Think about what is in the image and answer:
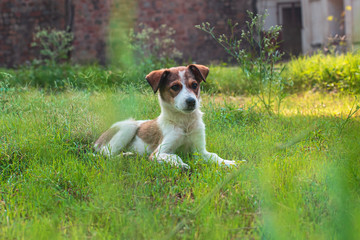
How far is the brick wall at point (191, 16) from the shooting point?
1344cm

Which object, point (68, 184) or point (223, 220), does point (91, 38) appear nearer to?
point (68, 184)

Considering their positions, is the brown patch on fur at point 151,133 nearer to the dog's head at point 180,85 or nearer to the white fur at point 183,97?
the dog's head at point 180,85

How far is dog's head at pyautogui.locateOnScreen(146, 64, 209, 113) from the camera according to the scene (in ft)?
12.1

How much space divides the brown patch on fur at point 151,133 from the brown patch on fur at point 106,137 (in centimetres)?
29

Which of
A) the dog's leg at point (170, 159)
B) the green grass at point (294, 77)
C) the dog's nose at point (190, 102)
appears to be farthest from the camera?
the green grass at point (294, 77)

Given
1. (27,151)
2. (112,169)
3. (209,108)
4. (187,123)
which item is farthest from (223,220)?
(209,108)

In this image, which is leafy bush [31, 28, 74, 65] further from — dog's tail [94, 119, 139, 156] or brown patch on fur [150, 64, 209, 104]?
brown patch on fur [150, 64, 209, 104]

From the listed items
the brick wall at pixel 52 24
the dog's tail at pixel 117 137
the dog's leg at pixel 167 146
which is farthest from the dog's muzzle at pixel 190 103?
the brick wall at pixel 52 24

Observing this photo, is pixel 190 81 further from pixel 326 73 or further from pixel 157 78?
pixel 326 73

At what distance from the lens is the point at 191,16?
44.2 feet

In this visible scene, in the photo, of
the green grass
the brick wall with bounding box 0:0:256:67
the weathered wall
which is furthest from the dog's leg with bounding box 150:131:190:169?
the weathered wall

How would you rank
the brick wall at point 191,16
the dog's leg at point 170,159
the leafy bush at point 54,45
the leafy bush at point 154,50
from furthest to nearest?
the brick wall at point 191,16 → the leafy bush at point 54,45 → the leafy bush at point 154,50 → the dog's leg at point 170,159

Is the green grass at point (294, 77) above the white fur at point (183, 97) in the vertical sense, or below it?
below

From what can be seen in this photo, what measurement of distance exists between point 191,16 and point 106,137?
32.7ft
